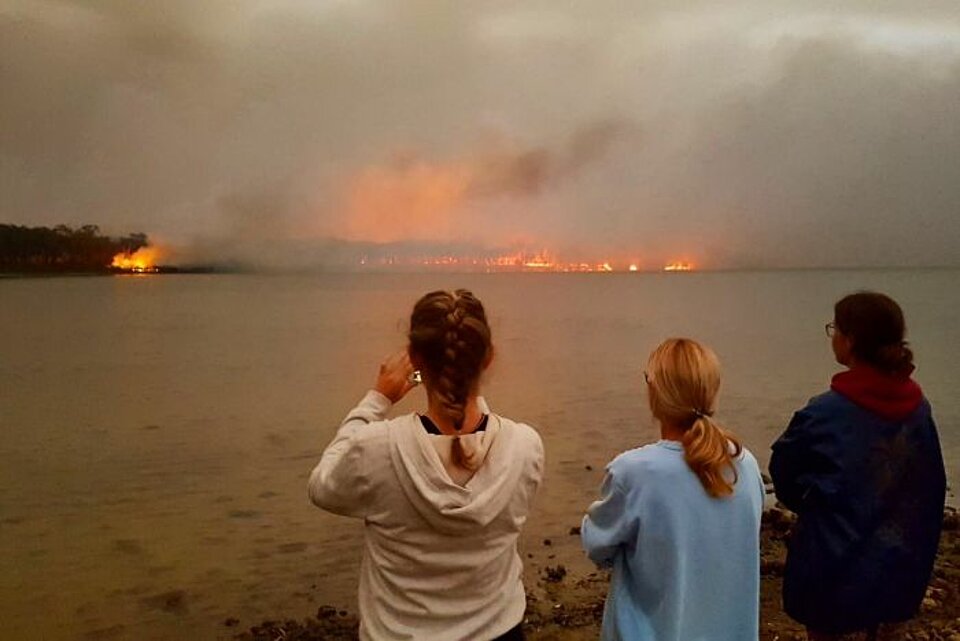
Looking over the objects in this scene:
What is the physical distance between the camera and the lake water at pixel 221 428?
3.91 m

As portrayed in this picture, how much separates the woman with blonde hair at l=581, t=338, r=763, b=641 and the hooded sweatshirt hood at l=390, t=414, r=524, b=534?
183 mm

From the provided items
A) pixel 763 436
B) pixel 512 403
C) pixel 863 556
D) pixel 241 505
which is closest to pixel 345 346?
pixel 512 403

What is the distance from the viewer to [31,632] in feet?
11.6

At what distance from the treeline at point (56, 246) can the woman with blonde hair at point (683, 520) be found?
9.69 m

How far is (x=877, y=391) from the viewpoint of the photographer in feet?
5.90

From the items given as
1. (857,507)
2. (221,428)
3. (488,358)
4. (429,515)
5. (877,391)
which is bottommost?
(221,428)

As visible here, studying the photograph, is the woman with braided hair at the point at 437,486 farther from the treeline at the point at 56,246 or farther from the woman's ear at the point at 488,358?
the treeline at the point at 56,246

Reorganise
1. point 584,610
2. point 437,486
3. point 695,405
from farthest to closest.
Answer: point 584,610 → point 695,405 → point 437,486

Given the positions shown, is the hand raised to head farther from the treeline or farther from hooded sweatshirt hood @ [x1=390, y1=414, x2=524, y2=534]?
the treeline

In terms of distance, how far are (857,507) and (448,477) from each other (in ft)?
2.96

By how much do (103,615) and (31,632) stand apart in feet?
0.85

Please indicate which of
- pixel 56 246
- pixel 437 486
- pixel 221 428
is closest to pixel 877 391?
pixel 437 486

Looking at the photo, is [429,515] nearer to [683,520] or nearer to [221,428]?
[683,520]

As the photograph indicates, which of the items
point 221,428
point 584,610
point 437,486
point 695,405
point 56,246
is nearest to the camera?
point 437,486
